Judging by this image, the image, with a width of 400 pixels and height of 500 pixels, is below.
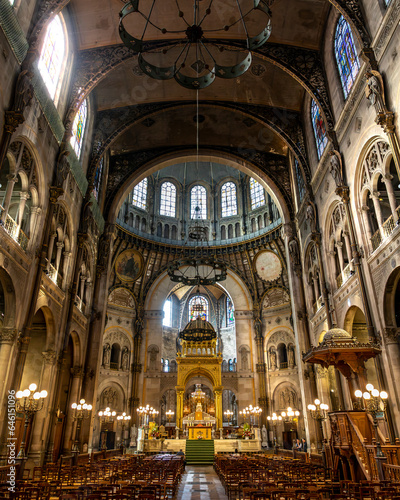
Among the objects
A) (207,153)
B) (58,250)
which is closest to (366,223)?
(58,250)

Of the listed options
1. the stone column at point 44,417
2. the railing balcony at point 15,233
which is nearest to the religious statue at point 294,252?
the stone column at point 44,417

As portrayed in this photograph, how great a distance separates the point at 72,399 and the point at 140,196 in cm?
2159

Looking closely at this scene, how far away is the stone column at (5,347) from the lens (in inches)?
521

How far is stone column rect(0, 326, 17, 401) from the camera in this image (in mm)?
13242

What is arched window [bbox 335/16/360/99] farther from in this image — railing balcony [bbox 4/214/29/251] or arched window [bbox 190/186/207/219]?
arched window [bbox 190/186/207/219]

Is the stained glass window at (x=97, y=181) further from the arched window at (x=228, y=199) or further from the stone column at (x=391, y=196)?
the stone column at (x=391, y=196)

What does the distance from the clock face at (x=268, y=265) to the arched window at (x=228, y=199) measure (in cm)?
557

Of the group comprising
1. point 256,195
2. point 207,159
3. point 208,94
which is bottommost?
point 207,159

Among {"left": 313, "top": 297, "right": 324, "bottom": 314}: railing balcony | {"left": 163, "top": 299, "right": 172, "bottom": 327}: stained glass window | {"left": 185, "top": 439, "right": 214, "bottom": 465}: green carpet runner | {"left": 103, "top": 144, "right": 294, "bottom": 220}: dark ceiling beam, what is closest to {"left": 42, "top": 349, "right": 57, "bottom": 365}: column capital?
{"left": 103, "top": 144, "right": 294, "bottom": 220}: dark ceiling beam

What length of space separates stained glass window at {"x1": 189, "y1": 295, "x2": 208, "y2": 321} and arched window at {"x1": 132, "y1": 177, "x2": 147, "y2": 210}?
13.2 meters

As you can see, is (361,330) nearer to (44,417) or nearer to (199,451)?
(199,451)

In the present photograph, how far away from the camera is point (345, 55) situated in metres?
19.1

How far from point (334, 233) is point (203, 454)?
18676mm

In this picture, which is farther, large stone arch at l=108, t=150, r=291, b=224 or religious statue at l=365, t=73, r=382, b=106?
large stone arch at l=108, t=150, r=291, b=224
